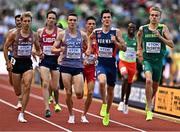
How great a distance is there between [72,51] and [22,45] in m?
1.15

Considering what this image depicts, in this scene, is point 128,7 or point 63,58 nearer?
point 63,58

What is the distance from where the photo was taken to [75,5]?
34.0m

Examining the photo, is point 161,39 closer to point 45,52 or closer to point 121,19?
point 45,52

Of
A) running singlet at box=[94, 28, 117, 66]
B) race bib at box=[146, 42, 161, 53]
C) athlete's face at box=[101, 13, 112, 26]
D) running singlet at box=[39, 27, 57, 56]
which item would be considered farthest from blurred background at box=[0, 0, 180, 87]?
athlete's face at box=[101, 13, 112, 26]

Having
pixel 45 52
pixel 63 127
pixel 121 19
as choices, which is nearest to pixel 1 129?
pixel 63 127

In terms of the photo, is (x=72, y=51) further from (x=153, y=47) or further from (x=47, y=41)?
(x=47, y=41)

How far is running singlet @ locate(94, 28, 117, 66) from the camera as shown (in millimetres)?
13727

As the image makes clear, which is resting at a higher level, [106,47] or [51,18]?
[51,18]

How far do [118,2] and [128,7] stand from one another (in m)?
0.77

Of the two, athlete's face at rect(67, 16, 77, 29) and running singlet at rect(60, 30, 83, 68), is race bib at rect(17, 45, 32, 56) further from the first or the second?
athlete's face at rect(67, 16, 77, 29)

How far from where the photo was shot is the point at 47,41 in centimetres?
1562

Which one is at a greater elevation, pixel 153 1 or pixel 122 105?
pixel 153 1

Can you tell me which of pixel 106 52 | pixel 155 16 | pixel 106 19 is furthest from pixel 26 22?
pixel 155 16

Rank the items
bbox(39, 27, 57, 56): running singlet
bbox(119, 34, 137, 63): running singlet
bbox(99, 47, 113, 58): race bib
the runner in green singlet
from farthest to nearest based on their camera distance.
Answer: bbox(119, 34, 137, 63): running singlet → bbox(39, 27, 57, 56): running singlet → the runner in green singlet → bbox(99, 47, 113, 58): race bib
